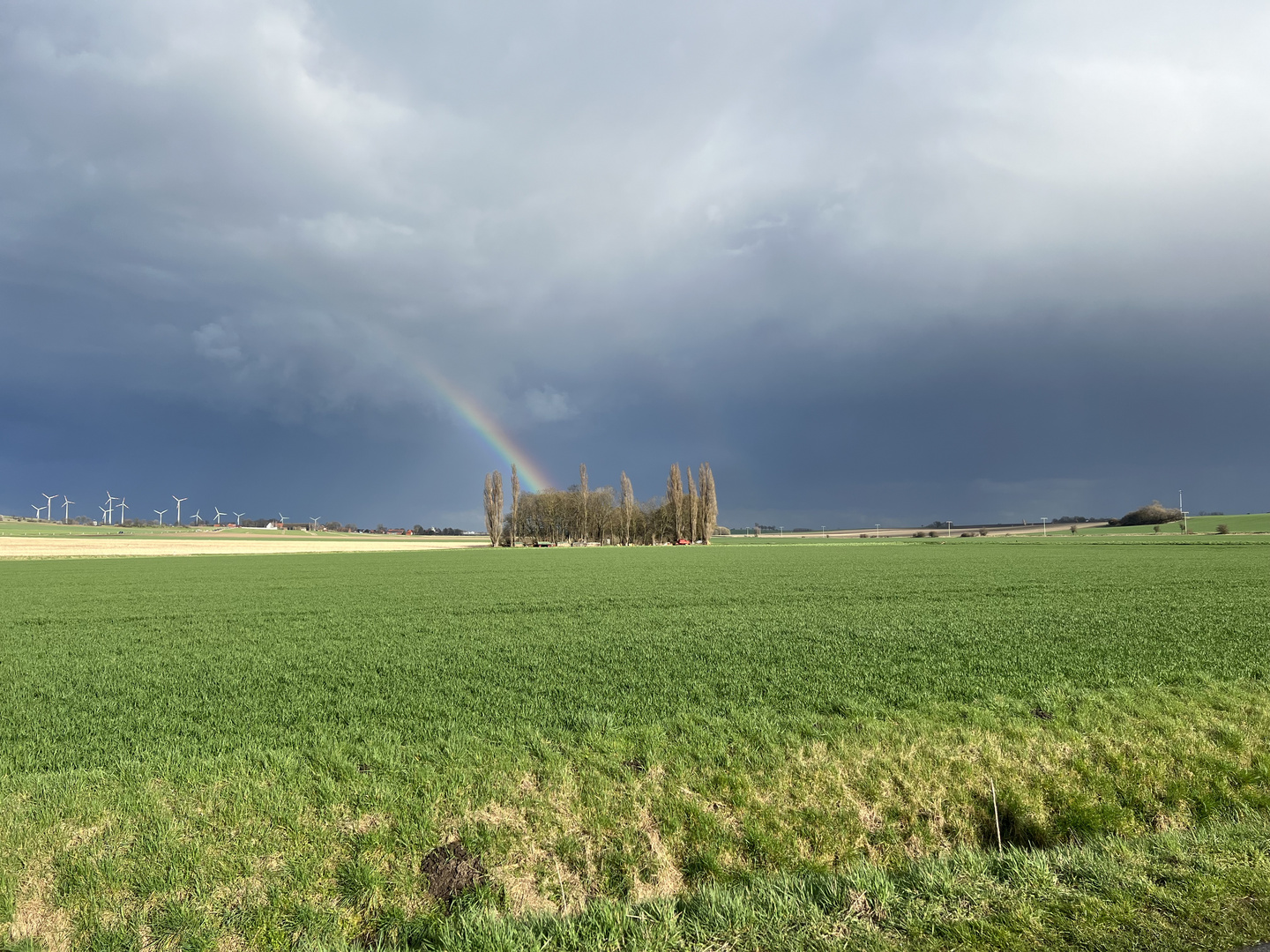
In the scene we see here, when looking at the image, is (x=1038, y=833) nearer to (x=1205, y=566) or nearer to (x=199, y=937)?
(x=199, y=937)

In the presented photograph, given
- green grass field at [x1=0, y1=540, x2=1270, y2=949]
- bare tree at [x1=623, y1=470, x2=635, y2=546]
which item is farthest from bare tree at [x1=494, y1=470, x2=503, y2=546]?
green grass field at [x1=0, y1=540, x2=1270, y2=949]

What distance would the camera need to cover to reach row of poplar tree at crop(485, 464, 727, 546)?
149 m

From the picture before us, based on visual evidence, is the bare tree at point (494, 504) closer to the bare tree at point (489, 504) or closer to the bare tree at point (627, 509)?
the bare tree at point (489, 504)

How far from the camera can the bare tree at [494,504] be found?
14062 cm

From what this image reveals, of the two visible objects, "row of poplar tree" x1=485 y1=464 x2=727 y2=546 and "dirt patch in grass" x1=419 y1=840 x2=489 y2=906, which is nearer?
"dirt patch in grass" x1=419 y1=840 x2=489 y2=906

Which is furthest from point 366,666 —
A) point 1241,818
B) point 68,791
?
point 1241,818

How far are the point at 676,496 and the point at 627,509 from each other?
40.2 feet

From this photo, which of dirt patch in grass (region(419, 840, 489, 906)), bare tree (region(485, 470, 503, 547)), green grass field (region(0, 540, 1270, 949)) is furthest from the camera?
bare tree (region(485, 470, 503, 547))

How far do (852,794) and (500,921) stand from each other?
3.63 meters

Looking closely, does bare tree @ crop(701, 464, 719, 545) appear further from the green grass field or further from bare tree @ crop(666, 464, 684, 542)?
the green grass field

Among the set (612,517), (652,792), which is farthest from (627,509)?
(652,792)

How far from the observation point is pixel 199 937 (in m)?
4.23

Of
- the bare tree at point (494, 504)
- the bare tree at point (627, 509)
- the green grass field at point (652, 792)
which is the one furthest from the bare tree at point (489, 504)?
the green grass field at point (652, 792)

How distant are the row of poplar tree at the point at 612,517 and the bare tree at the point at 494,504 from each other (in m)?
2.70
